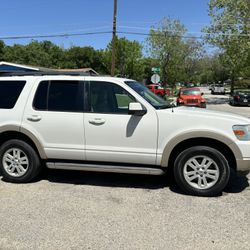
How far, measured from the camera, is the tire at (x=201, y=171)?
554 centimetres

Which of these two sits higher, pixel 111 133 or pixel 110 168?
pixel 111 133

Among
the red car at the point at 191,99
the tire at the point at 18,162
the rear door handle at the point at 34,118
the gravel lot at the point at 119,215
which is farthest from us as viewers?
the red car at the point at 191,99

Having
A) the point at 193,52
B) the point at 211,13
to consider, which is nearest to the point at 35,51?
the point at 193,52

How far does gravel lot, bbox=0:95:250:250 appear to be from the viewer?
4.09 metres

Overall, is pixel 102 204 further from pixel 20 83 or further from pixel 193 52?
pixel 193 52

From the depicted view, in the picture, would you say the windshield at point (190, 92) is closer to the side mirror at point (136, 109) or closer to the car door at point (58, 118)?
the car door at point (58, 118)

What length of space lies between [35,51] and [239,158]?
224 ft

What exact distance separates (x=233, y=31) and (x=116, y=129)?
30991 millimetres

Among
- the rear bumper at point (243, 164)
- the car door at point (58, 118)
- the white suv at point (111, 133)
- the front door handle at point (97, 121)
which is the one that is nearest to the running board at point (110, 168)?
the white suv at point (111, 133)

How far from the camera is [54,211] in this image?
4.99 meters

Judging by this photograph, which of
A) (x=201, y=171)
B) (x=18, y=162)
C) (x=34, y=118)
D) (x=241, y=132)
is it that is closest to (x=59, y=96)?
(x=34, y=118)

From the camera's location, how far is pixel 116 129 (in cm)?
577

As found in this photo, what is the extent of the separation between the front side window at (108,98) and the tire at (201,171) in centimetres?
121

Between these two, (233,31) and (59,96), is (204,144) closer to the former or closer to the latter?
(59,96)
